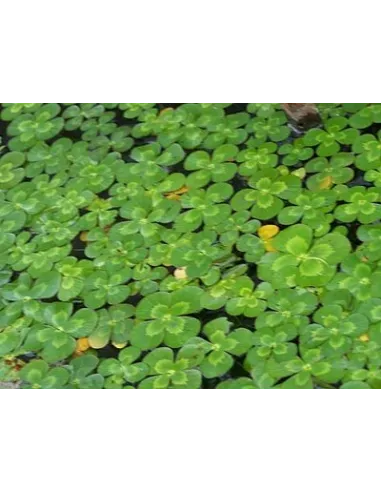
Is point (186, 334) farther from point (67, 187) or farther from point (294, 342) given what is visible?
point (67, 187)

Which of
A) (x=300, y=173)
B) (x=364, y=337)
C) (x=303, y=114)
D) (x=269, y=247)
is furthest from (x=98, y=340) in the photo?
(x=303, y=114)

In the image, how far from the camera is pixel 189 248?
5.51 feet

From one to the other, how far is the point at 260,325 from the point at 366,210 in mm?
399

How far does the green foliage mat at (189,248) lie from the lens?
4.89 ft

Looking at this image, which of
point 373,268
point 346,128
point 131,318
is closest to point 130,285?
point 131,318

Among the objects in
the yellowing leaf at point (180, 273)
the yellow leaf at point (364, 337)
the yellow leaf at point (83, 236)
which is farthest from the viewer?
the yellow leaf at point (83, 236)

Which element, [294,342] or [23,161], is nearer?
[294,342]

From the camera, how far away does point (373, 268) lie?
1576 millimetres

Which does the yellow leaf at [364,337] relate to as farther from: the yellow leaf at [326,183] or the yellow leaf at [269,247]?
the yellow leaf at [326,183]

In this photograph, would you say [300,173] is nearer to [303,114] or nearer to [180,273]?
[303,114]

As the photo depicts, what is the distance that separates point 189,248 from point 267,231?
0.61 ft

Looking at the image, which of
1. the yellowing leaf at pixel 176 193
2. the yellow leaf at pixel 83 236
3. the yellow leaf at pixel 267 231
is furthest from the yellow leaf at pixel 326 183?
the yellow leaf at pixel 83 236

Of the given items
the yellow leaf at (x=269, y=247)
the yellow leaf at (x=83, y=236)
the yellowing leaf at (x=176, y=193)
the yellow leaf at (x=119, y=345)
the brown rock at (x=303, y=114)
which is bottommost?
the yellow leaf at (x=119, y=345)

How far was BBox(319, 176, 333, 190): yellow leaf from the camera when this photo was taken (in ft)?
5.78
